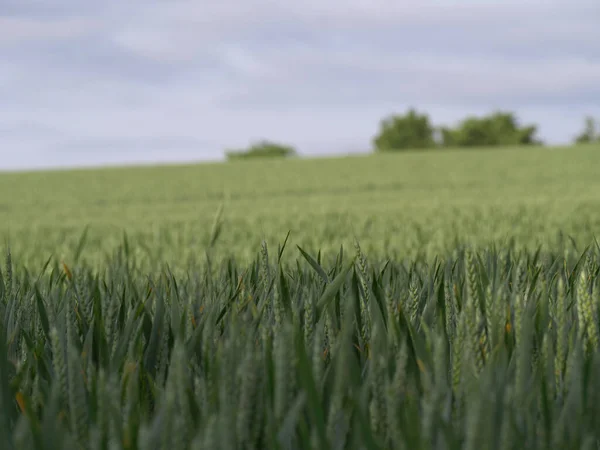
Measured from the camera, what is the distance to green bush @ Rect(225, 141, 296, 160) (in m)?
68.1

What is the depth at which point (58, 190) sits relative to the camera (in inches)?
683

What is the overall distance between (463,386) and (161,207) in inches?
455

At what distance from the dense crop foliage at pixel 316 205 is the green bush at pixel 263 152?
44467 mm

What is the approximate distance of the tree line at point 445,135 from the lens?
57219 mm

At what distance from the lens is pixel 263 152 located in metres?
68.9

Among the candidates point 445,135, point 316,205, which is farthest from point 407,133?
point 316,205

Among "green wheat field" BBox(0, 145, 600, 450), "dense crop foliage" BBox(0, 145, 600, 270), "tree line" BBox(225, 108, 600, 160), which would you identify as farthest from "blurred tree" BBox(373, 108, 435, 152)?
"green wheat field" BBox(0, 145, 600, 450)

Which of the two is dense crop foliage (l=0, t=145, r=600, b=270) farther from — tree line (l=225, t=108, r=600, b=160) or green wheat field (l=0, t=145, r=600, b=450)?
tree line (l=225, t=108, r=600, b=160)

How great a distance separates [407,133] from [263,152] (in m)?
15.0

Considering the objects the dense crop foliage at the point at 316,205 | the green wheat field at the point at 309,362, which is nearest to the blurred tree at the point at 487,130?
the dense crop foliage at the point at 316,205

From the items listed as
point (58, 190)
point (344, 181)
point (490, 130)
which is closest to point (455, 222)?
point (344, 181)

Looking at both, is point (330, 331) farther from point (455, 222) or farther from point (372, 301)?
point (455, 222)

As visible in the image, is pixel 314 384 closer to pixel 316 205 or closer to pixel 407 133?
pixel 316 205

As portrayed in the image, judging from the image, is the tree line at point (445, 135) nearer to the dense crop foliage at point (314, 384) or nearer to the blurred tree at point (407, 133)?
the blurred tree at point (407, 133)
